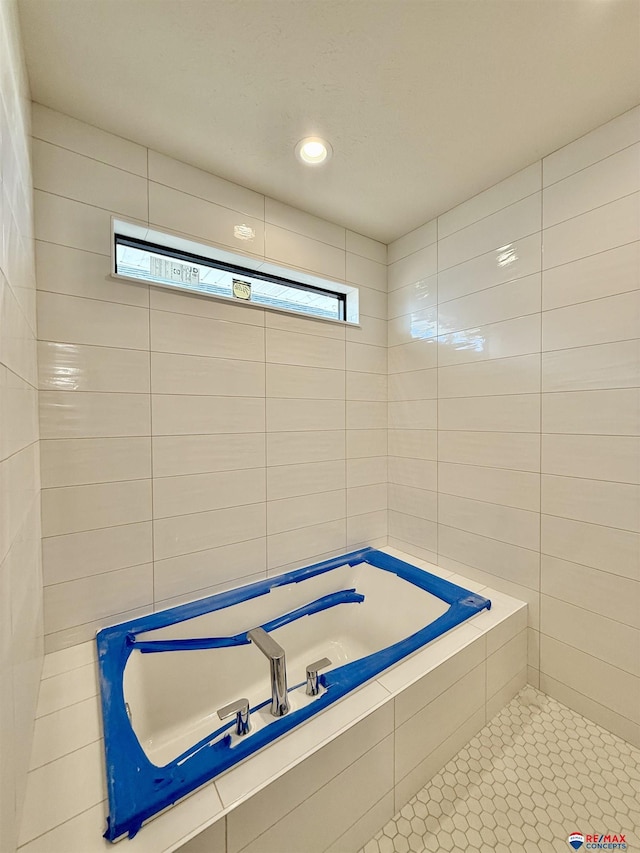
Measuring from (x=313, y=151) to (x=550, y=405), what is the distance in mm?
1613

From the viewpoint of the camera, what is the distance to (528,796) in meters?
1.25

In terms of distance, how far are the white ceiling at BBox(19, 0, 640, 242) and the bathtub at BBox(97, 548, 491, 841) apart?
7.04 feet

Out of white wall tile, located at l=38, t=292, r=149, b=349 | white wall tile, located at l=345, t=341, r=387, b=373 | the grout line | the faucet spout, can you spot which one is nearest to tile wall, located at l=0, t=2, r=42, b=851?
the grout line

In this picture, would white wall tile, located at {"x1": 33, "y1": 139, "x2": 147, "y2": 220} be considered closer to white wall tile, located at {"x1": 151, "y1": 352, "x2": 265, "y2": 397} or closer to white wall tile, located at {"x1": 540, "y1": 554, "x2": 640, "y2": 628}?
white wall tile, located at {"x1": 151, "y1": 352, "x2": 265, "y2": 397}

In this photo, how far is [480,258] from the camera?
76.4 inches

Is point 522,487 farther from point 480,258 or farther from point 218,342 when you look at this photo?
point 218,342

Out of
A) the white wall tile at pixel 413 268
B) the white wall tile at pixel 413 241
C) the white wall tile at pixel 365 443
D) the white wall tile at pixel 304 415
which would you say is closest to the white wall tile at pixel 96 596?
the white wall tile at pixel 304 415

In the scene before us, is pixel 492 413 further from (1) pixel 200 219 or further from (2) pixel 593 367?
(1) pixel 200 219

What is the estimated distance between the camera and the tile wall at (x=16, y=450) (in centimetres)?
76

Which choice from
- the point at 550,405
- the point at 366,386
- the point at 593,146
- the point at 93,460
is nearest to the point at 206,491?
the point at 93,460

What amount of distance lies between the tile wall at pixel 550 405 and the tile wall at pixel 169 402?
24.2 inches

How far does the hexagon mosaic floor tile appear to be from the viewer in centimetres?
112

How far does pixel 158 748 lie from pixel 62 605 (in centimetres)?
69

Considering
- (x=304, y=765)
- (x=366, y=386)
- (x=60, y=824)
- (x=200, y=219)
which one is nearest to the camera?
(x=60, y=824)
